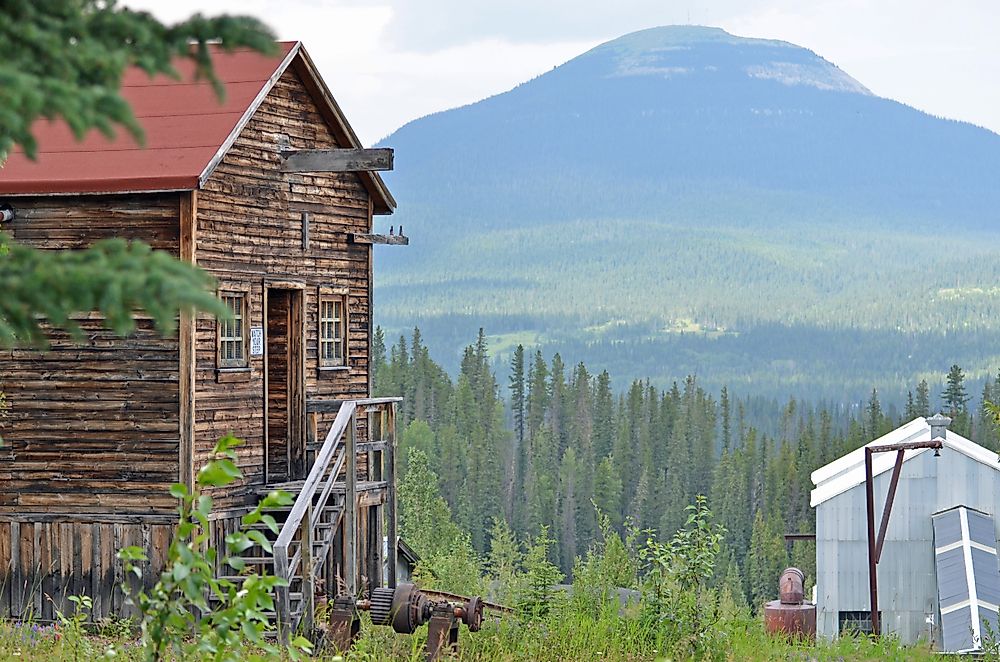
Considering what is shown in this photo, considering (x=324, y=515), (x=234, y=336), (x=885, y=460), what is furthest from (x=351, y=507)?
(x=885, y=460)

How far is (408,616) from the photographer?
1351 cm

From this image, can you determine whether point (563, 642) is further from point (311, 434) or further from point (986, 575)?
point (986, 575)

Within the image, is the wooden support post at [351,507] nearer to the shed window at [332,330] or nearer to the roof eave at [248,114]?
the shed window at [332,330]

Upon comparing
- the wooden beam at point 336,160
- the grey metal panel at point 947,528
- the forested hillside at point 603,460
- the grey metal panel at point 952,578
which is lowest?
the forested hillside at point 603,460

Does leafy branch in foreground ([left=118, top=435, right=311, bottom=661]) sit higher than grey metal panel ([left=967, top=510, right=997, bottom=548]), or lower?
higher

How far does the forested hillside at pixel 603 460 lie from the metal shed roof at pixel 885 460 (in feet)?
175

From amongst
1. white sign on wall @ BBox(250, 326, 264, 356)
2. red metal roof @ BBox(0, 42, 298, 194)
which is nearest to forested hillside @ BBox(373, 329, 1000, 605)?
white sign on wall @ BBox(250, 326, 264, 356)

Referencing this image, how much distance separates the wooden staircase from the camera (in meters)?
15.3

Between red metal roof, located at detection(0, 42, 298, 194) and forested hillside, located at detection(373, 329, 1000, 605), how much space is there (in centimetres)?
7607

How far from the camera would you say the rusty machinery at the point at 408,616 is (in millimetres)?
12873

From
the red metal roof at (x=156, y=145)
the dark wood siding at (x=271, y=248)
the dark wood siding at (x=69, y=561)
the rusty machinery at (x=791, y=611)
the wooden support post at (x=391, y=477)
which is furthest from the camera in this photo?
the rusty machinery at (x=791, y=611)

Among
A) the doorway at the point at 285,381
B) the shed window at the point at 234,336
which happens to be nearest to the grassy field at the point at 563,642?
the shed window at the point at 234,336

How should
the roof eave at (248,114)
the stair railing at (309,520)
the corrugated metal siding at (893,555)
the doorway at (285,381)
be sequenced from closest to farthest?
the stair railing at (309,520)
the roof eave at (248,114)
the doorway at (285,381)
the corrugated metal siding at (893,555)

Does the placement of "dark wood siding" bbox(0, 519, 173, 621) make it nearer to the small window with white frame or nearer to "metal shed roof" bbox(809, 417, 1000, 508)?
the small window with white frame
